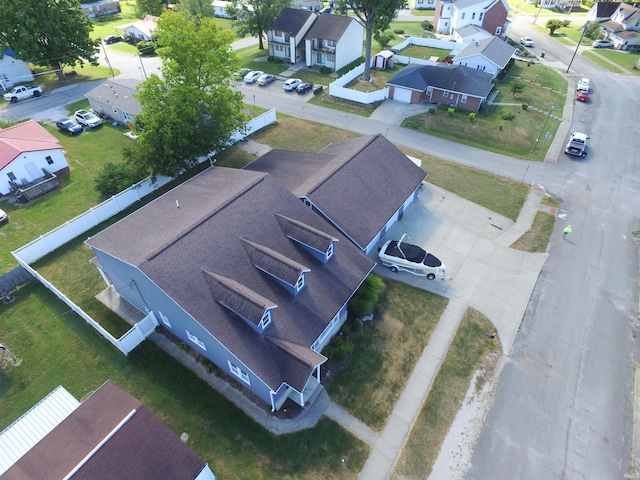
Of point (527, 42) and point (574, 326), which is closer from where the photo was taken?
point (574, 326)

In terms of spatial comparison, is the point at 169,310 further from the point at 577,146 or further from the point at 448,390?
the point at 577,146

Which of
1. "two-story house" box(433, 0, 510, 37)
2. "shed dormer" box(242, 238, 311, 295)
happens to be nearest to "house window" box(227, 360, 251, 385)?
"shed dormer" box(242, 238, 311, 295)

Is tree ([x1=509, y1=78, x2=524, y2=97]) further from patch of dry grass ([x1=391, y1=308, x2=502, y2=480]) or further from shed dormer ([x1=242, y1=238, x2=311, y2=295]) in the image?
shed dormer ([x1=242, y1=238, x2=311, y2=295])

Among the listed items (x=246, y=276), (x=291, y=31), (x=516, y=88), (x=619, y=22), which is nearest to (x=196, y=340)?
(x=246, y=276)

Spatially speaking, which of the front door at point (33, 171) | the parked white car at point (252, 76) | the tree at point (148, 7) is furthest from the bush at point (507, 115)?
the tree at point (148, 7)

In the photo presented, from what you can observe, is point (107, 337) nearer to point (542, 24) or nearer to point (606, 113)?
point (606, 113)

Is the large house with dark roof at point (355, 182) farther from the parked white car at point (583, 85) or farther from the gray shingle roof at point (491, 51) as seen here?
the parked white car at point (583, 85)
